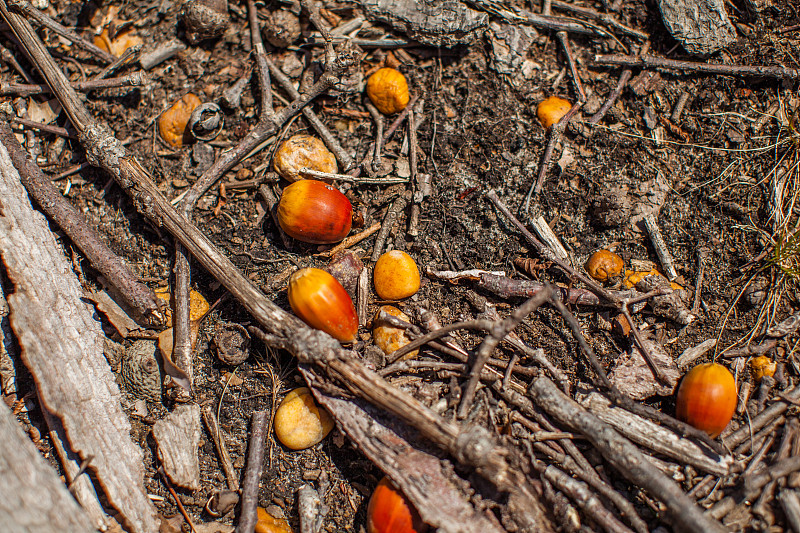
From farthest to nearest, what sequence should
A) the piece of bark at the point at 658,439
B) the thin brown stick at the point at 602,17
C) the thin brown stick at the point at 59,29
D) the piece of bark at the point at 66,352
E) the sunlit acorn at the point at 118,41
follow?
the sunlit acorn at the point at 118,41, the thin brown stick at the point at 602,17, the thin brown stick at the point at 59,29, the piece of bark at the point at 66,352, the piece of bark at the point at 658,439

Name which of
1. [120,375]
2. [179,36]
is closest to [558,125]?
[179,36]

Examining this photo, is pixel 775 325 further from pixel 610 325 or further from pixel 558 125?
pixel 558 125

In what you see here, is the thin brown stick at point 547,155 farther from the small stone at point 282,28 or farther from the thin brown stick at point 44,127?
the thin brown stick at point 44,127

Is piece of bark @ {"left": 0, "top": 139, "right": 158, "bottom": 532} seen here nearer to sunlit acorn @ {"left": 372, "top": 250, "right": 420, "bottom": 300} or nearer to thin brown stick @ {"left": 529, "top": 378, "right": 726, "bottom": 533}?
sunlit acorn @ {"left": 372, "top": 250, "right": 420, "bottom": 300}

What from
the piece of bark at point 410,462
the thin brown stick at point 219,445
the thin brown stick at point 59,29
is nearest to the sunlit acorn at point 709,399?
the piece of bark at point 410,462

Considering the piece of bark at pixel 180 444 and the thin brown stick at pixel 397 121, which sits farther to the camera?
the thin brown stick at pixel 397 121

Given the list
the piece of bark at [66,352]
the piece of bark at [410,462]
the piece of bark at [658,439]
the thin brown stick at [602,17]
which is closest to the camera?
the piece of bark at [410,462]

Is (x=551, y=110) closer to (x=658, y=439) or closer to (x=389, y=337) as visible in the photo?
(x=389, y=337)
